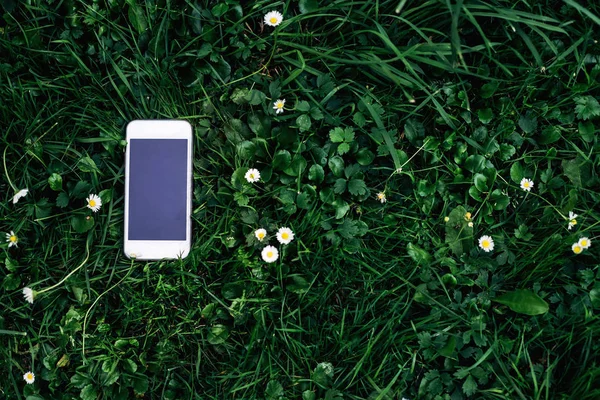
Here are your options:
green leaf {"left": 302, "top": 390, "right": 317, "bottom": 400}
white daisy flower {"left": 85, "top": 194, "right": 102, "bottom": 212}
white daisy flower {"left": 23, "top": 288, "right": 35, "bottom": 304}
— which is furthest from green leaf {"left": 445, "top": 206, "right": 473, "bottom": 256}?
white daisy flower {"left": 23, "top": 288, "right": 35, "bottom": 304}

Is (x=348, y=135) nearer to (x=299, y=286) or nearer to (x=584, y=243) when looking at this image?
(x=299, y=286)

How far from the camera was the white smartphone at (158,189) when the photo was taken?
183cm

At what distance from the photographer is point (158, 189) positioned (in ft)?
6.05

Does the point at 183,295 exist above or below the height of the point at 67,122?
below

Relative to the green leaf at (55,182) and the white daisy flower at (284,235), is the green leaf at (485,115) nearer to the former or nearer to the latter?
the white daisy flower at (284,235)

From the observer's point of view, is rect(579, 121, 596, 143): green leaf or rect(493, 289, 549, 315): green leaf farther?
rect(579, 121, 596, 143): green leaf

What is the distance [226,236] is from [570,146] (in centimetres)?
127

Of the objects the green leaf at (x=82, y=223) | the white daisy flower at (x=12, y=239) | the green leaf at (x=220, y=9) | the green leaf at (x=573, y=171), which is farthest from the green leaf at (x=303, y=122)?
the white daisy flower at (x=12, y=239)

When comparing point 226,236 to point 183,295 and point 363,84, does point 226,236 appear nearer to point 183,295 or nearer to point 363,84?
point 183,295

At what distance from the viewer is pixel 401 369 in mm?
1738

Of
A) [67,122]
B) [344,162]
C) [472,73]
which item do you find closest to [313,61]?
[344,162]

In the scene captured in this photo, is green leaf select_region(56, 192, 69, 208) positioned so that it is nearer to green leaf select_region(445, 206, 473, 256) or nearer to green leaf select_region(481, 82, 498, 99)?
green leaf select_region(445, 206, 473, 256)

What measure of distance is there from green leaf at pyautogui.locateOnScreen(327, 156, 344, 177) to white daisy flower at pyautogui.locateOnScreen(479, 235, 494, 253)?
21.4 inches

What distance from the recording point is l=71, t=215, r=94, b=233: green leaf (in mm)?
1812
